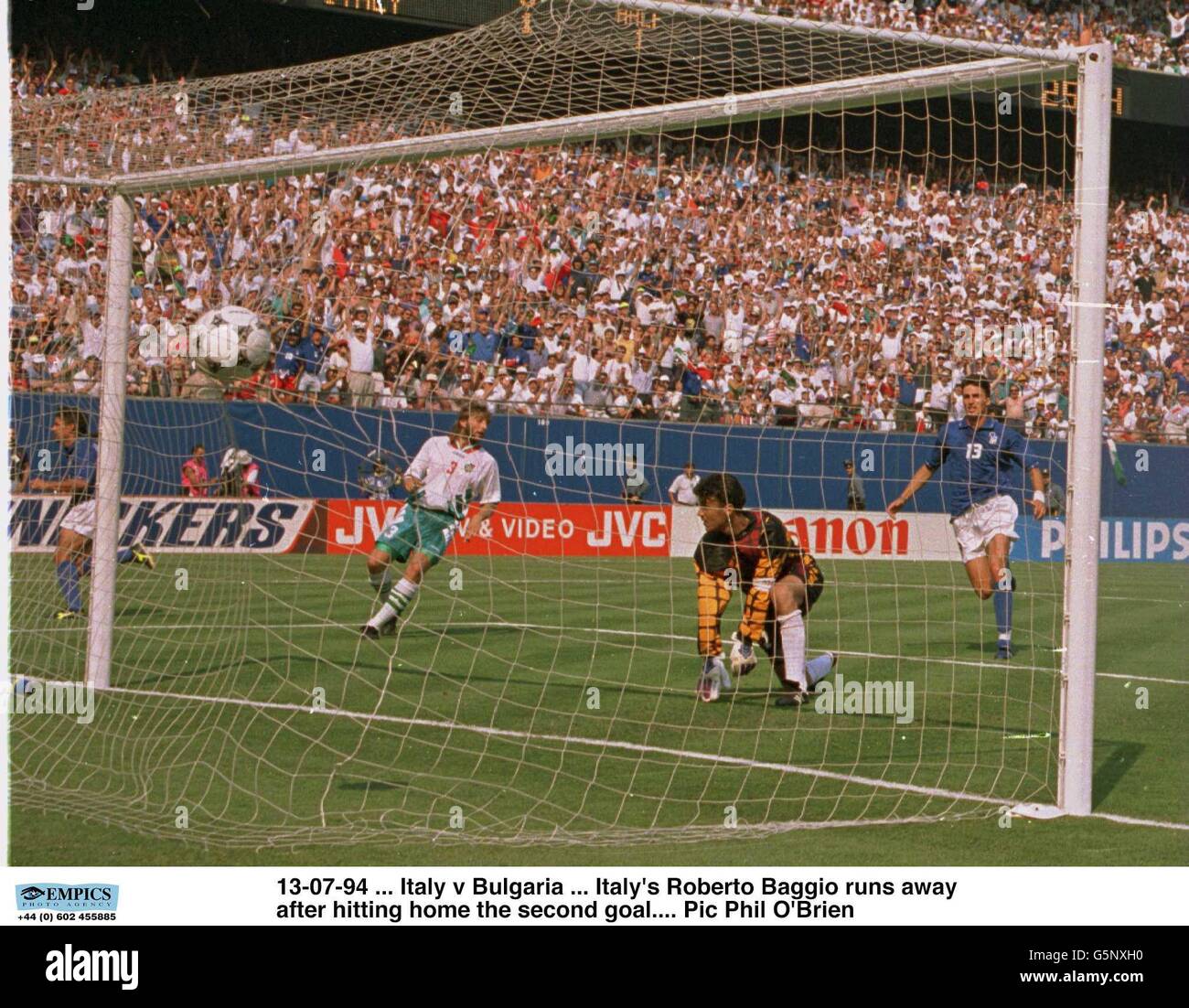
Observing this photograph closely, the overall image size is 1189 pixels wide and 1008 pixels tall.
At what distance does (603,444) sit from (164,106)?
451 inches

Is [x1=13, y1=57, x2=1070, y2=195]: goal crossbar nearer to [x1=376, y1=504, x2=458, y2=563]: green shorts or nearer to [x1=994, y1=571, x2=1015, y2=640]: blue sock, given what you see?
[x1=376, y1=504, x2=458, y2=563]: green shorts

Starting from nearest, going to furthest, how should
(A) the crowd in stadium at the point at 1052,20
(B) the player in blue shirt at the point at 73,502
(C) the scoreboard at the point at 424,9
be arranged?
(B) the player in blue shirt at the point at 73,502 < (C) the scoreboard at the point at 424,9 < (A) the crowd in stadium at the point at 1052,20

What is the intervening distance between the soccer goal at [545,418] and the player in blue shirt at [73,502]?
0.28ft

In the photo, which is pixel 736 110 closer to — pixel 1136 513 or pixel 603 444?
pixel 603 444

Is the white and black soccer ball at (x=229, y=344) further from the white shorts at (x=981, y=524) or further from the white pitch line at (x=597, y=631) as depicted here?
the white shorts at (x=981, y=524)

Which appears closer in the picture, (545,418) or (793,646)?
(793,646)

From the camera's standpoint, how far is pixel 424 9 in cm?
2727

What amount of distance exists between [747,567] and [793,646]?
529mm

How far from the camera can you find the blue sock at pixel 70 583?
36.8 ft

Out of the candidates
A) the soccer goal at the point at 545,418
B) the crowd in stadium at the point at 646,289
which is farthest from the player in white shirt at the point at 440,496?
the crowd in stadium at the point at 646,289

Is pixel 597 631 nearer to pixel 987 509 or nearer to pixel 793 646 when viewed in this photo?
pixel 987 509

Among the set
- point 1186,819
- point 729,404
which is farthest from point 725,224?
point 1186,819

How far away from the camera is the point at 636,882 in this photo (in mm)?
4891

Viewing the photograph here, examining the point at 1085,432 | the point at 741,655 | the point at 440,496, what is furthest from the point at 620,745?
the point at 440,496
